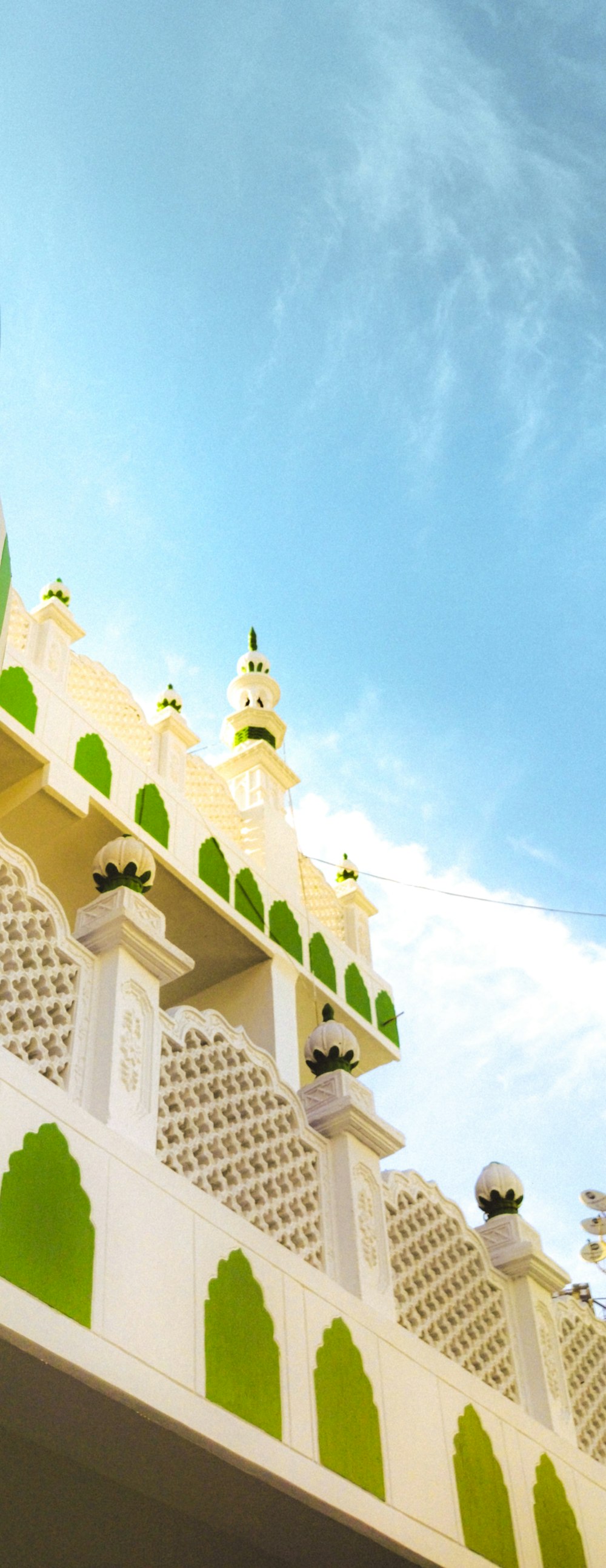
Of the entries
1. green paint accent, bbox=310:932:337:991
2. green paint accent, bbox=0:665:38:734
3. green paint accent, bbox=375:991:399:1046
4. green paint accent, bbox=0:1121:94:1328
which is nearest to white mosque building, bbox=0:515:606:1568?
green paint accent, bbox=0:1121:94:1328

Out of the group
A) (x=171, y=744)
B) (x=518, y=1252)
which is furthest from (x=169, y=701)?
(x=518, y=1252)

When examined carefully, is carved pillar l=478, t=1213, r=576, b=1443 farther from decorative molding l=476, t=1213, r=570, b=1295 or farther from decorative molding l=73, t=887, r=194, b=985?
decorative molding l=73, t=887, r=194, b=985

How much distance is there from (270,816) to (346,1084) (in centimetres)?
445

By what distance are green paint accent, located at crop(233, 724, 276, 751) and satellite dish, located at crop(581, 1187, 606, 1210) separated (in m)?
3.96

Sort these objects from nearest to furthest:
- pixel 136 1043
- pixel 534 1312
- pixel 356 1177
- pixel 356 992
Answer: pixel 136 1043, pixel 356 1177, pixel 534 1312, pixel 356 992

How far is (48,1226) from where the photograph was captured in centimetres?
420

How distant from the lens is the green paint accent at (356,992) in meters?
Result: 10.4

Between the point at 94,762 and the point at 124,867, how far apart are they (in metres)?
3.22

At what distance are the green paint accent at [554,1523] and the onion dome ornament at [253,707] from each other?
19.4 ft

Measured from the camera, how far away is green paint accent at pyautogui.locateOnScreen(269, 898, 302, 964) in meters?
9.59

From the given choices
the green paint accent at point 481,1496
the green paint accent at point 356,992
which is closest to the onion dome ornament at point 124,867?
the green paint accent at point 481,1496

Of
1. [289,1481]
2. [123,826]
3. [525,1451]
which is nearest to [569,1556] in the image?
[525,1451]

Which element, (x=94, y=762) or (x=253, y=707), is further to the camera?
(x=253, y=707)

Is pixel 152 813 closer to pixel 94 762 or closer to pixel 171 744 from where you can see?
pixel 94 762
